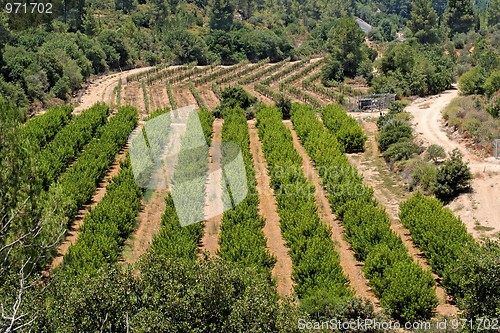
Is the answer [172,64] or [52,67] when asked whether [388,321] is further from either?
[172,64]

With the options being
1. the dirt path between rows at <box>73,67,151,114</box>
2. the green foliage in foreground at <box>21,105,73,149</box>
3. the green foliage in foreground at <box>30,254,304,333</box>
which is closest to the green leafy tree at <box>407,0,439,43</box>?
the dirt path between rows at <box>73,67,151,114</box>

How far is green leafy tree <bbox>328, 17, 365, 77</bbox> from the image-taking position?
6501cm

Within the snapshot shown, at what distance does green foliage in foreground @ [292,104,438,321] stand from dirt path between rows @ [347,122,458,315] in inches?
43.4

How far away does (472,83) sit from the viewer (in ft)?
165

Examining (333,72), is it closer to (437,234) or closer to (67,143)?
(67,143)

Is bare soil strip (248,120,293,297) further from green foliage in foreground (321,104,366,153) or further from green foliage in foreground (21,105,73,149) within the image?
green foliage in foreground (21,105,73,149)

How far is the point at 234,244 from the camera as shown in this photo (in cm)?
2241

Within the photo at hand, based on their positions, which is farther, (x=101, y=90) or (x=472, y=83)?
(x=101, y=90)

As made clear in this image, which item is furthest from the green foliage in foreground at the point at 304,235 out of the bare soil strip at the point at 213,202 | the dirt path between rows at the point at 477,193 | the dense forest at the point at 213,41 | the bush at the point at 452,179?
the dense forest at the point at 213,41

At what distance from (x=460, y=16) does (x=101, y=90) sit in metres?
58.1

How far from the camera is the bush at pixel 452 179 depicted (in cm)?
2839

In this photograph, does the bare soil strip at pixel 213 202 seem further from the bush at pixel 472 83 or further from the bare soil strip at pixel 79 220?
the bush at pixel 472 83

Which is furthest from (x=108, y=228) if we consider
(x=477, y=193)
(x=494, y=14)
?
(x=494, y=14)

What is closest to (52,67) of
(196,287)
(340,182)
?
(340,182)
